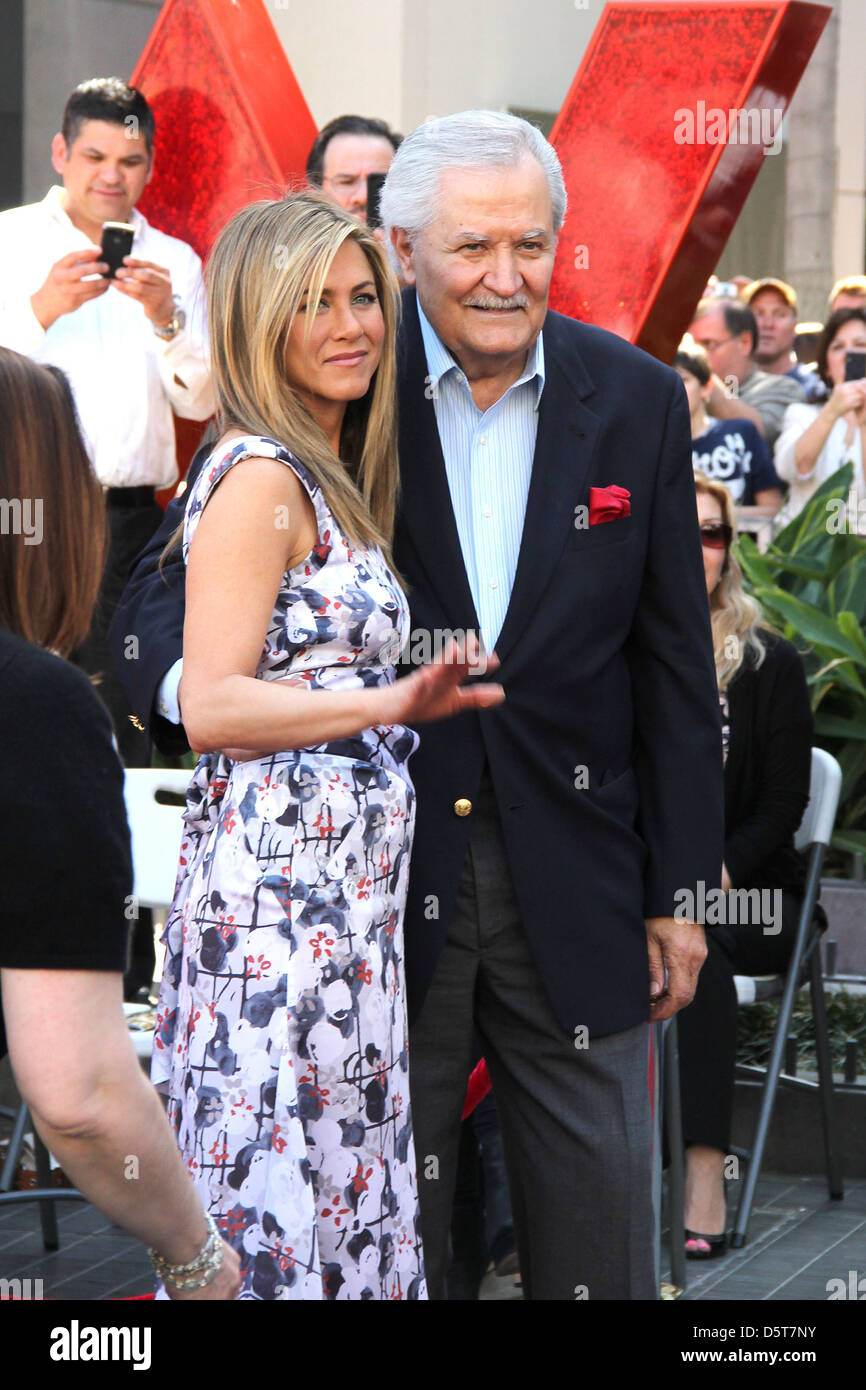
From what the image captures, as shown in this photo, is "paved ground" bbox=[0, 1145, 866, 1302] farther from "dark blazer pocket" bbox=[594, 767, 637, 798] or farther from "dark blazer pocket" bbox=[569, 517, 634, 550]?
"dark blazer pocket" bbox=[569, 517, 634, 550]

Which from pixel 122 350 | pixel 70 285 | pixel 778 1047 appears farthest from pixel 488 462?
pixel 122 350

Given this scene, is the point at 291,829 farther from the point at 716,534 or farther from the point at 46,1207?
the point at 716,534

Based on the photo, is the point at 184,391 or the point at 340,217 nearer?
the point at 340,217

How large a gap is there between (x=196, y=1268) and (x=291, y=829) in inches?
27.2

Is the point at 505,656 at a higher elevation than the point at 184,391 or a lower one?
lower

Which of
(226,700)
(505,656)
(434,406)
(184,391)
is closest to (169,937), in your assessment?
(226,700)

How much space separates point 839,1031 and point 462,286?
149 inches

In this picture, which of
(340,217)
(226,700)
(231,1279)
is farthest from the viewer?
(340,217)

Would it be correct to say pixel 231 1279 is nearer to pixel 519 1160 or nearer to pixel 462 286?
pixel 519 1160

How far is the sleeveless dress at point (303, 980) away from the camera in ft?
7.73

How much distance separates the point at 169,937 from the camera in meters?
2.51

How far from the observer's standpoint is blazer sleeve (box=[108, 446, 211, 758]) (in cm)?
262

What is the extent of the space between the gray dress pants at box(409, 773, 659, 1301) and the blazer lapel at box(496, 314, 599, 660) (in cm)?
27

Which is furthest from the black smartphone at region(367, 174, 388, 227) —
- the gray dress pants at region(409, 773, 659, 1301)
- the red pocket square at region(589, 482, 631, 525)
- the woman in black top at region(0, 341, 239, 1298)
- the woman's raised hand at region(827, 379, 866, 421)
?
the woman's raised hand at region(827, 379, 866, 421)
